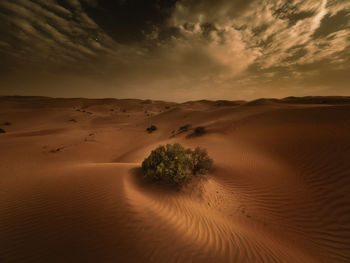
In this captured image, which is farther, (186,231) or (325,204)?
(325,204)

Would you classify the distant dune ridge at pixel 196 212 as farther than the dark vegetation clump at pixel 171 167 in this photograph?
No

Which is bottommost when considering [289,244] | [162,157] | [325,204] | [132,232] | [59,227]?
[289,244]

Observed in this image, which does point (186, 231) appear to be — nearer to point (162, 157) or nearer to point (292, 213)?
point (162, 157)

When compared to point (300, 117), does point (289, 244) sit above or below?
below

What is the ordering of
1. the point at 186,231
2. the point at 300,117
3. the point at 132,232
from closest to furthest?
the point at 132,232, the point at 186,231, the point at 300,117

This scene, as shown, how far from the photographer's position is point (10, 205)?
9.41 feet

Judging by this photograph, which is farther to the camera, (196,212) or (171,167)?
(171,167)

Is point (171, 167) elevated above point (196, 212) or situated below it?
above

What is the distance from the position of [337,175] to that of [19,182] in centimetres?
1016

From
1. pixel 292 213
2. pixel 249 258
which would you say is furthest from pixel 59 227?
pixel 292 213

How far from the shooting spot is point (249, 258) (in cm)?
228

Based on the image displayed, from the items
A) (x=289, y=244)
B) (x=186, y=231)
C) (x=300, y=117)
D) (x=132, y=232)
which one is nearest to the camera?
(x=132, y=232)

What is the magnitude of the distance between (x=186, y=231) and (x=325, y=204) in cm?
408

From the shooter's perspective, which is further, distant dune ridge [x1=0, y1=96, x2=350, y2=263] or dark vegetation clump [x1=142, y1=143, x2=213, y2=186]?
dark vegetation clump [x1=142, y1=143, x2=213, y2=186]
